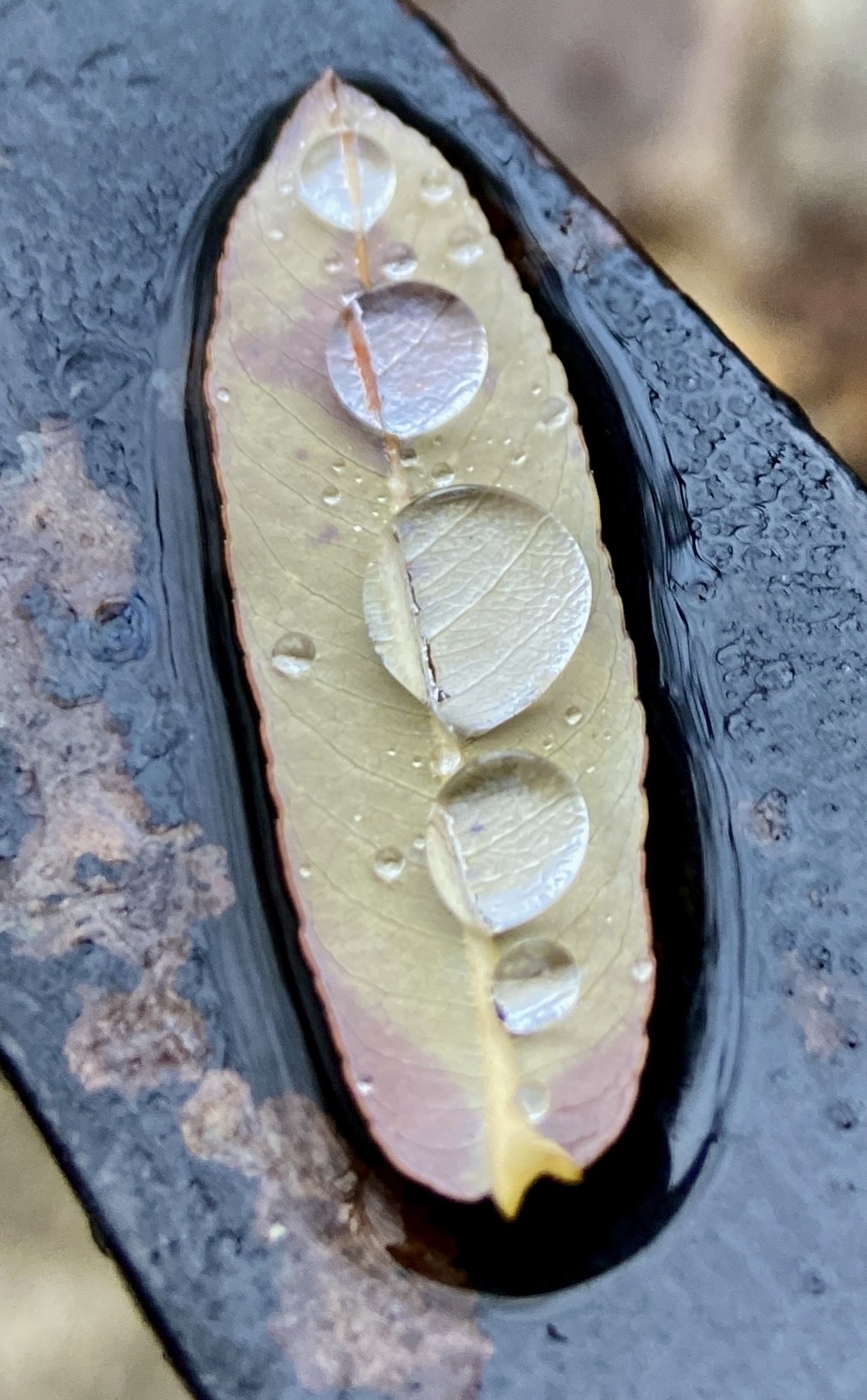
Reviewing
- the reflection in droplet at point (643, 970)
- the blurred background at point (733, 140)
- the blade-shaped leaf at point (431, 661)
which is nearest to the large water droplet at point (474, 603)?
the blade-shaped leaf at point (431, 661)

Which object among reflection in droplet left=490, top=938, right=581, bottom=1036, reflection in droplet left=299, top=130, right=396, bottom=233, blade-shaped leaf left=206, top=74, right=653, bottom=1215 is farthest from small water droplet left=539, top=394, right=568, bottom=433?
reflection in droplet left=490, top=938, right=581, bottom=1036

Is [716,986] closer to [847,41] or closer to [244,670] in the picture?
[244,670]

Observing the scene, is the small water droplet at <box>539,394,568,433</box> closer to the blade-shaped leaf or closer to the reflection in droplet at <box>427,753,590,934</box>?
the blade-shaped leaf

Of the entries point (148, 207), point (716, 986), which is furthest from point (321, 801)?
point (148, 207)

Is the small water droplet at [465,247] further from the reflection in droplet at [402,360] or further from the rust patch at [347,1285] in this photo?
the rust patch at [347,1285]

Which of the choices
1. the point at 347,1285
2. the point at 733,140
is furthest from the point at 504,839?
the point at 733,140

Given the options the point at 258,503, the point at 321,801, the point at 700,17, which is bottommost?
the point at 321,801
